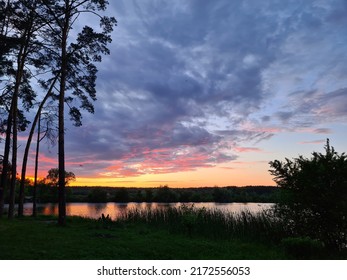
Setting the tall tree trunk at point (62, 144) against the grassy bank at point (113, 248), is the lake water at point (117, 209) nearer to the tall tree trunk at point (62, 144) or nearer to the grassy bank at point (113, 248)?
the grassy bank at point (113, 248)

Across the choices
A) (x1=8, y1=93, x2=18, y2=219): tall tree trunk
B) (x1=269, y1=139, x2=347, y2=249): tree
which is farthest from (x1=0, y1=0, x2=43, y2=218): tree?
(x1=269, y1=139, x2=347, y2=249): tree

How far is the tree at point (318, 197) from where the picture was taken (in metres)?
11.0

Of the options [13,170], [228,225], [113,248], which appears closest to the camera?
[113,248]

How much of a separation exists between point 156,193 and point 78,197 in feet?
95.2

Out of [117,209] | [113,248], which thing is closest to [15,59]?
[113,248]

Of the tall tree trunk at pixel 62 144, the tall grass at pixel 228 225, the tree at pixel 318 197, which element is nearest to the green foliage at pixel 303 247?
the tree at pixel 318 197

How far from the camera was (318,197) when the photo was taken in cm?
→ 1123

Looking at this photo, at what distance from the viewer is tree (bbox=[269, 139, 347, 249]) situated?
11.0m

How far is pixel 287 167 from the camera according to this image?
1257 cm

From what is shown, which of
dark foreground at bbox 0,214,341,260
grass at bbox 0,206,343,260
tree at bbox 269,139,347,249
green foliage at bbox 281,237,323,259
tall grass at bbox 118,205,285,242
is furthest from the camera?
tall grass at bbox 118,205,285,242

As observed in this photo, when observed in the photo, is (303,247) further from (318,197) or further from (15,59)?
(15,59)

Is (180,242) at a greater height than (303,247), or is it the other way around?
(303,247)

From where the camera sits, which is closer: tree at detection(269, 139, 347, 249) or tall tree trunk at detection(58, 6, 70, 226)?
tree at detection(269, 139, 347, 249)

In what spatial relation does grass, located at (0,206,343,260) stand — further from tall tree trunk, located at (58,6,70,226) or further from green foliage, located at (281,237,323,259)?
tall tree trunk, located at (58,6,70,226)
